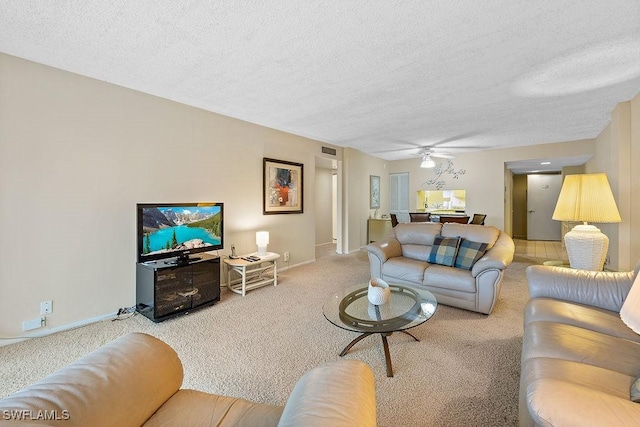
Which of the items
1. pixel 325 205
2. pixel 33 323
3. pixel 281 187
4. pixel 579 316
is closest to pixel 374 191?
pixel 325 205

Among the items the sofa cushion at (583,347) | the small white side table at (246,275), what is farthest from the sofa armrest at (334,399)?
the small white side table at (246,275)

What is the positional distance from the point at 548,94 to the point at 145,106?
4490 mm

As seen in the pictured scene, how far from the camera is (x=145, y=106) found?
9.84 feet

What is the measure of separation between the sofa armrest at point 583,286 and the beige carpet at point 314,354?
57cm

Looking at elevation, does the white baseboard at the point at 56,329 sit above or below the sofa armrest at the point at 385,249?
below

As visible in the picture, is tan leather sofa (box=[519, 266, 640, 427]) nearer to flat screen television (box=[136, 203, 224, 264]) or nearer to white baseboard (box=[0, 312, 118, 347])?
flat screen television (box=[136, 203, 224, 264])

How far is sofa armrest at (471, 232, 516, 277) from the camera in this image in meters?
2.79

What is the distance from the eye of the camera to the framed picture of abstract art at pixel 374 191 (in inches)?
274

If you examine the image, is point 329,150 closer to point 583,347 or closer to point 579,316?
point 579,316

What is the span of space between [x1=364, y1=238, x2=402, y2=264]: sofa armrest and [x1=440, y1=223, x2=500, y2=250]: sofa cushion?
2.12ft

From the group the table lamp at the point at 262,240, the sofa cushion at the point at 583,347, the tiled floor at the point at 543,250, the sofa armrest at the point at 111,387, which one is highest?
the table lamp at the point at 262,240

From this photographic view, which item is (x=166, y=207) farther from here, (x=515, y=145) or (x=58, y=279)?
(x=515, y=145)

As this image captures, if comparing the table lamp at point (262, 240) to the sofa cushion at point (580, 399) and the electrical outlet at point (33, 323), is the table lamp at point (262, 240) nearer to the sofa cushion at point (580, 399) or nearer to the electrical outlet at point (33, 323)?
the electrical outlet at point (33, 323)

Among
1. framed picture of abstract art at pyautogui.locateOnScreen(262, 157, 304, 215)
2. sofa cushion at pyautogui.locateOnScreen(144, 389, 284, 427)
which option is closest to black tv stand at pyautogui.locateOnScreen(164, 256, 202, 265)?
framed picture of abstract art at pyautogui.locateOnScreen(262, 157, 304, 215)
